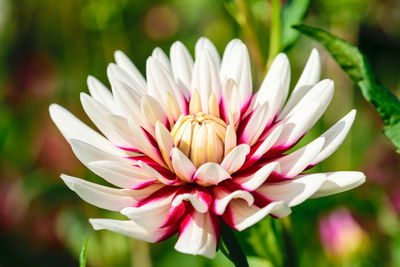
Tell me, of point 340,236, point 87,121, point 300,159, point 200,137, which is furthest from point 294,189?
point 87,121

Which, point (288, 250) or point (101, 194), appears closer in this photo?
point (101, 194)

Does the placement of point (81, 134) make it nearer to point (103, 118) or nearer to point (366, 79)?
point (103, 118)

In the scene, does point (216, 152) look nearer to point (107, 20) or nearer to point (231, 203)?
point (231, 203)

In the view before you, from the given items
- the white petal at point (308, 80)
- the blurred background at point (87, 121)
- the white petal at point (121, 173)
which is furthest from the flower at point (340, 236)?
the white petal at point (121, 173)

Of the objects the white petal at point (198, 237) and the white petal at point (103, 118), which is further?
the white petal at point (103, 118)

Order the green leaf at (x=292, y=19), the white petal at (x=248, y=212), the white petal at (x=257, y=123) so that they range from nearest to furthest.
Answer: the white petal at (x=248, y=212)
the white petal at (x=257, y=123)
the green leaf at (x=292, y=19)

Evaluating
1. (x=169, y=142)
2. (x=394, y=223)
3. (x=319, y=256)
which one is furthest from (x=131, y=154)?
(x=319, y=256)

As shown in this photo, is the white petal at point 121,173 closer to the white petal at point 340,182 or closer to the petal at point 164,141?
the petal at point 164,141
